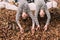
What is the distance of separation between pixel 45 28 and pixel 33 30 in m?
0.08

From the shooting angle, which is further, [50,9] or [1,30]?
[50,9]

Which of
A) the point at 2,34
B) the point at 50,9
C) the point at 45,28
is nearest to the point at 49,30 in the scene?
the point at 45,28

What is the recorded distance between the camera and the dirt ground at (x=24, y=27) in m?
1.85

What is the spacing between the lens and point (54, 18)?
1975mm

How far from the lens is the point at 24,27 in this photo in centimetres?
190

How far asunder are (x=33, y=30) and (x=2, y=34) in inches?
7.8

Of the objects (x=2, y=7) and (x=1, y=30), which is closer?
(x=1, y=30)

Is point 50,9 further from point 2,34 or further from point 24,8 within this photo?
point 2,34

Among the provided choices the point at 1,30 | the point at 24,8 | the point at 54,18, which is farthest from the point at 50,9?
the point at 1,30

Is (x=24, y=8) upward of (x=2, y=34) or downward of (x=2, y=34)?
upward

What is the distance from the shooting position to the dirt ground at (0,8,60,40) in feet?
6.06

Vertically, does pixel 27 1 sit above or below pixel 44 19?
above

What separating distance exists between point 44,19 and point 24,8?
16cm

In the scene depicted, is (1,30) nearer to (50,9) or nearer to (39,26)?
(39,26)
